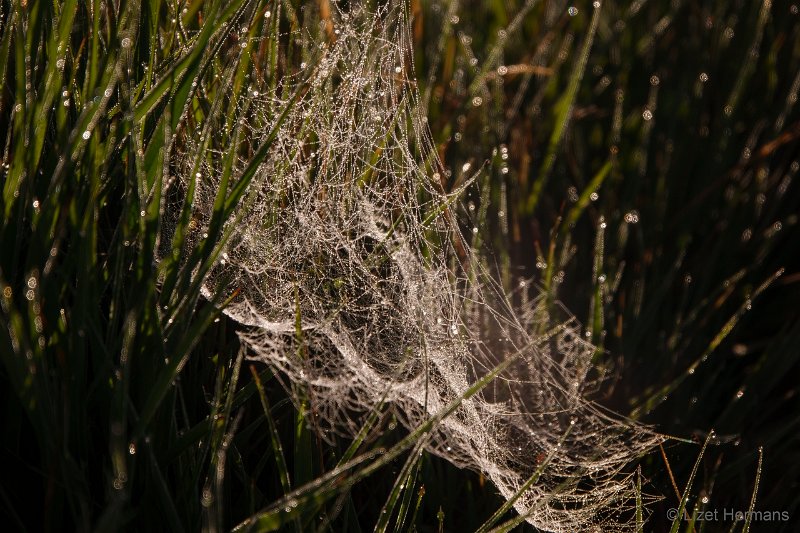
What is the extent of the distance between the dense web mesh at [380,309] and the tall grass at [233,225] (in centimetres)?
5

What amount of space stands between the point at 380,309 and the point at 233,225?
A: 41 cm

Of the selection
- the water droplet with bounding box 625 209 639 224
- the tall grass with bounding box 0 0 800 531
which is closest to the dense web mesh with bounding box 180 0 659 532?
the tall grass with bounding box 0 0 800 531

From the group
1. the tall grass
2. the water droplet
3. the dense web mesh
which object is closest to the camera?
the tall grass

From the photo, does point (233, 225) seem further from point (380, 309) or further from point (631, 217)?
point (631, 217)

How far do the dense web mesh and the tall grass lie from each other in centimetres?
5

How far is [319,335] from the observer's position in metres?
1.29

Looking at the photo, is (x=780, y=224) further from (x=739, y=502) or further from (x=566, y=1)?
(x=566, y=1)

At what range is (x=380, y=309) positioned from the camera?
1.31 metres

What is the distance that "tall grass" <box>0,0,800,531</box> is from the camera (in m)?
0.94

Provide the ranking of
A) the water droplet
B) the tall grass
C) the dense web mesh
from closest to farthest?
the tall grass, the dense web mesh, the water droplet
